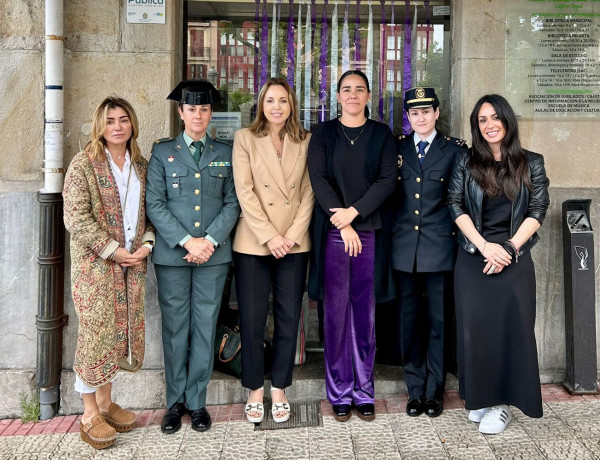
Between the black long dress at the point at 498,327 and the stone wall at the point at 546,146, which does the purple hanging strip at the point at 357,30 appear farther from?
the black long dress at the point at 498,327

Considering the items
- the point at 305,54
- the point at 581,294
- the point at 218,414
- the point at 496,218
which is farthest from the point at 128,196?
the point at 581,294

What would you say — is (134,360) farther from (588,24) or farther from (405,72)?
(588,24)

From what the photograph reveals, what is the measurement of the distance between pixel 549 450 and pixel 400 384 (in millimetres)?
1147

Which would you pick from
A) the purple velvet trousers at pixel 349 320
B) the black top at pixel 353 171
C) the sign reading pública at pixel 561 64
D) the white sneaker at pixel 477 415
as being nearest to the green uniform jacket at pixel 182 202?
the black top at pixel 353 171

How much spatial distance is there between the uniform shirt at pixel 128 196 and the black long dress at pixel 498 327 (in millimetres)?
2095

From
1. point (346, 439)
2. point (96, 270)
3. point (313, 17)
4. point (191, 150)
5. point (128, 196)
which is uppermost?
point (313, 17)

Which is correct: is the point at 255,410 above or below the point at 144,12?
below

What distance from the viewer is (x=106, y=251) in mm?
3639

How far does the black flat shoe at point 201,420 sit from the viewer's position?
3.94 metres

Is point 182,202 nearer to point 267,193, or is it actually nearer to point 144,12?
point 267,193

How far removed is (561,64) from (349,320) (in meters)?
2.58

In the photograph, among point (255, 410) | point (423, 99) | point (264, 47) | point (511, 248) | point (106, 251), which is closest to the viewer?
point (106, 251)

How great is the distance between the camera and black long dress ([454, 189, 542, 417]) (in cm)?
381

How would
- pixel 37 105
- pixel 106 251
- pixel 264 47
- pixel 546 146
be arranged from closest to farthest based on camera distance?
pixel 106 251 < pixel 37 105 < pixel 546 146 < pixel 264 47
